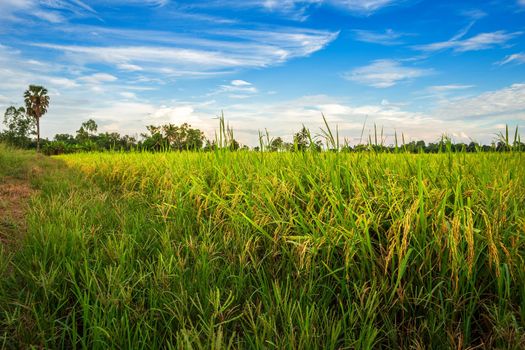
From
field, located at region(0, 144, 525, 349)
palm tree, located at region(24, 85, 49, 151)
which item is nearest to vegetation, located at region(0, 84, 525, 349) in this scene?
field, located at region(0, 144, 525, 349)

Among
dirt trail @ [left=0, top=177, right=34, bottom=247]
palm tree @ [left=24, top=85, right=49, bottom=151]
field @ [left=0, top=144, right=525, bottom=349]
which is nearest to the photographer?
field @ [left=0, top=144, right=525, bottom=349]

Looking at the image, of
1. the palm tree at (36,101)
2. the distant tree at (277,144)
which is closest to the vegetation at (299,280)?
the distant tree at (277,144)

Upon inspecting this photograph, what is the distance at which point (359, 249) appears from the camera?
212cm

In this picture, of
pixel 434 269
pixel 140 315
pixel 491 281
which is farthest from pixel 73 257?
pixel 491 281

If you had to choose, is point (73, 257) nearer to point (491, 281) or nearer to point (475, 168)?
point (491, 281)

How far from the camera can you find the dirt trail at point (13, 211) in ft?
10.6

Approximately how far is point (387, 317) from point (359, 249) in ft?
1.37

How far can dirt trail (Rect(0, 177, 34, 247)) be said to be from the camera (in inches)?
127

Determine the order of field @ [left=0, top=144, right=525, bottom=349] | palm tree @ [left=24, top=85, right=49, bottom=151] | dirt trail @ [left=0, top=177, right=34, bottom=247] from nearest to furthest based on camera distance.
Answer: field @ [left=0, top=144, right=525, bottom=349] < dirt trail @ [left=0, top=177, right=34, bottom=247] < palm tree @ [left=24, top=85, right=49, bottom=151]

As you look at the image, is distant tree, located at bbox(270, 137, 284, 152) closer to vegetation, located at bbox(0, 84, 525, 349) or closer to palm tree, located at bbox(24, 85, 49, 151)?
vegetation, located at bbox(0, 84, 525, 349)

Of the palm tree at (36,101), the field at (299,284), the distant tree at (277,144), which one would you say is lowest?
the field at (299,284)

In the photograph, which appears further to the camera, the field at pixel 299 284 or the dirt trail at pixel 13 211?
the dirt trail at pixel 13 211

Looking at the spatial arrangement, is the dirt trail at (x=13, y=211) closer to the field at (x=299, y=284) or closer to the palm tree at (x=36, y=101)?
the field at (x=299, y=284)

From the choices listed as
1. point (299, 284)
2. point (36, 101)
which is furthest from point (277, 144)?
point (36, 101)
